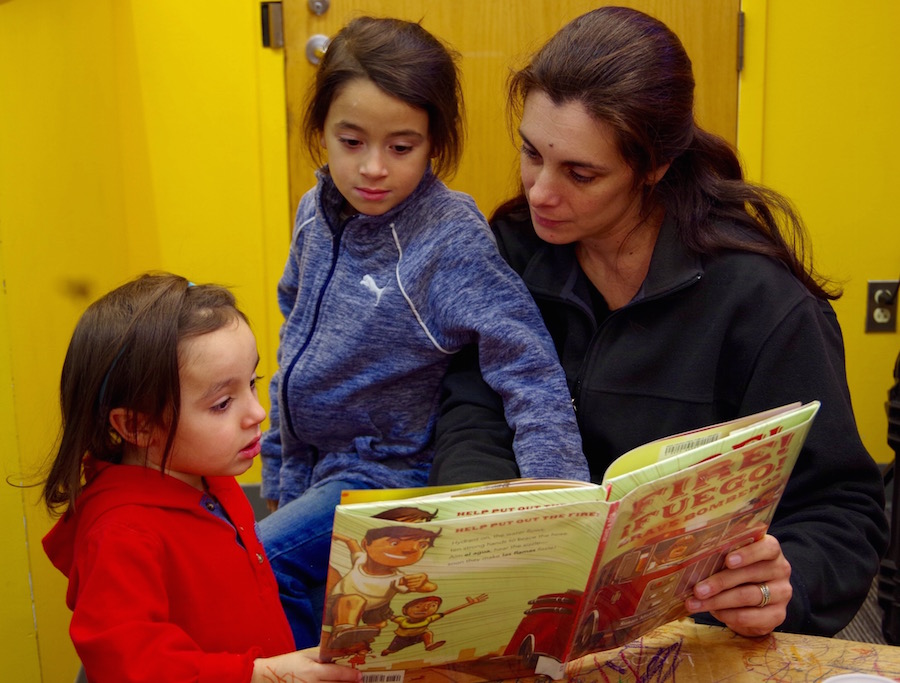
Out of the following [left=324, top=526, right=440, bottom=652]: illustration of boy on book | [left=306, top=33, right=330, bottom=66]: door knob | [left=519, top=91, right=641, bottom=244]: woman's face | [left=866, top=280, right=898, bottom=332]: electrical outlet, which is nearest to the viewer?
[left=324, top=526, right=440, bottom=652]: illustration of boy on book

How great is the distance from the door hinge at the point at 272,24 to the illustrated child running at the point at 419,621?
2.04 m

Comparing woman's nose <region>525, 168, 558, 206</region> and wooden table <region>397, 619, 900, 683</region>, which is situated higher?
woman's nose <region>525, 168, 558, 206</region>

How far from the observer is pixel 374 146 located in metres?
1.42

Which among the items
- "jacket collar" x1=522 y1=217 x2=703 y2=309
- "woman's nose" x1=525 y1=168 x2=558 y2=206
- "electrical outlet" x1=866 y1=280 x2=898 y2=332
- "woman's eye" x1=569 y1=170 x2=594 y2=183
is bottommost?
"electrical outlet" x1=866 y1=280 x2=898 y2=332

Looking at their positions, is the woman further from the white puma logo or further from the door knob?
the door knob

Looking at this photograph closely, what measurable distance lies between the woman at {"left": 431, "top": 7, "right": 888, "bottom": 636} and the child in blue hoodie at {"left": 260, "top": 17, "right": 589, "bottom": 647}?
0.07 metres

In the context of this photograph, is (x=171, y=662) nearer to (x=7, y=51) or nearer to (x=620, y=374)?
(x=620, y=374)

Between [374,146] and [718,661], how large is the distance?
0.86m

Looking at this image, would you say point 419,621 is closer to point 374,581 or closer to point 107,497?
point 374,581

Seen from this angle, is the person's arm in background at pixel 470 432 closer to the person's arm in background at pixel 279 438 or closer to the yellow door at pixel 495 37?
the person's arm in background at pixel 279 438

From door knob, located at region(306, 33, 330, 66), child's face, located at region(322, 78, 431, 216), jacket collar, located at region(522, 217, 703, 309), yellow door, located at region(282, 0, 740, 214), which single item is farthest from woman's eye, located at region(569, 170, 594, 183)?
door knob, located at region(306, 33, 330, 66)

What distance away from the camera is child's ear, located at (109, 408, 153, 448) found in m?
1.03

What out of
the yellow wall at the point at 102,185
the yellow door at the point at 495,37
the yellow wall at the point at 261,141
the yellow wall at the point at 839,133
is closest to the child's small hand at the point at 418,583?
the yellow wall at the point at 102,185

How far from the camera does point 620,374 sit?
51.9 inches
